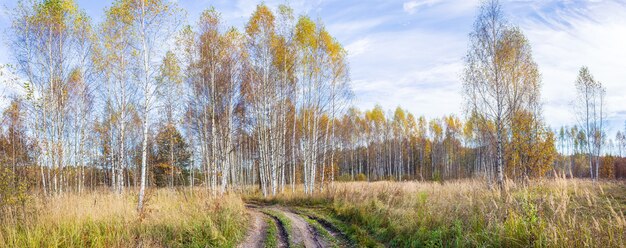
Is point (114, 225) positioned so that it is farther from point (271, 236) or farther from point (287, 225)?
point (287, 225)

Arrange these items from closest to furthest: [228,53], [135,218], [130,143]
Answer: [135,218], [228,53], [130,143]

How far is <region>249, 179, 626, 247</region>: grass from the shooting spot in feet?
16.6

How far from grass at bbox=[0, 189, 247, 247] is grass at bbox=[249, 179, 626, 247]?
392 cm

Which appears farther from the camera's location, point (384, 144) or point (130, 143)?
point (384, 144)


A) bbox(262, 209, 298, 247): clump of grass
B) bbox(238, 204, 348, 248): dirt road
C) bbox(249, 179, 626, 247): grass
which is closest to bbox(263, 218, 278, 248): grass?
bbox(238, 204, 348, 248): dirt road

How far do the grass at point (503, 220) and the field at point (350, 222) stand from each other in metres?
0.02

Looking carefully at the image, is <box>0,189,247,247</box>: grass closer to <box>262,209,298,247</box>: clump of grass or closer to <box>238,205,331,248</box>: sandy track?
Answer: <box>238,205,331,248</box>: sandy track

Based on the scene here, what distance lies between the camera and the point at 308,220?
12438mm

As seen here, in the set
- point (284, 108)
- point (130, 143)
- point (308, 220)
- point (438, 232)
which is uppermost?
point (284, 108)

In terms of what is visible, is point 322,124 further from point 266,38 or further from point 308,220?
point 308,220

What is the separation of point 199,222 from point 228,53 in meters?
12.0

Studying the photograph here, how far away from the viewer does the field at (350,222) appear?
5586 mm

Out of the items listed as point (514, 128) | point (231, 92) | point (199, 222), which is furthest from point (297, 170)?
point (199, 222)

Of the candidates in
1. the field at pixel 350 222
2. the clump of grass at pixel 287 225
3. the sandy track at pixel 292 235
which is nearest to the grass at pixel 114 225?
the field at pixel 350 222
